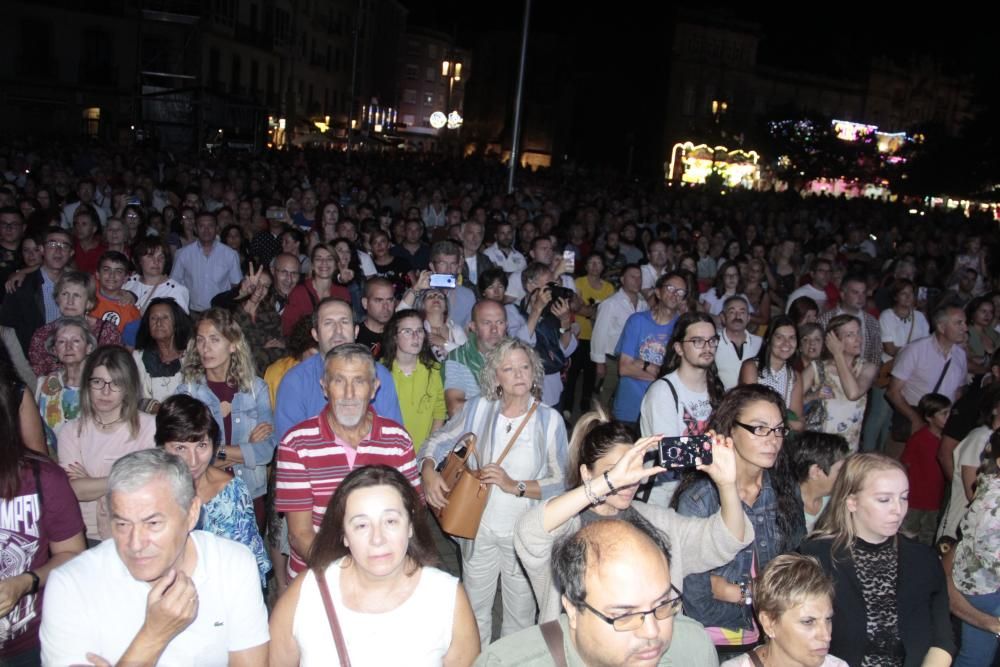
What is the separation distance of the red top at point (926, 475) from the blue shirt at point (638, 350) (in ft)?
5.89

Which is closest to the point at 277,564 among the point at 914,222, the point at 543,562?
the point at 543,562

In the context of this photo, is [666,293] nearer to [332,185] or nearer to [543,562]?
[543,562]

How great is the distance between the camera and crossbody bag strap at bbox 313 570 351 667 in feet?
8.87

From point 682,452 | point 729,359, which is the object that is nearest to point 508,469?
point 682,452

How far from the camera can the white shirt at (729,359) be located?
6422 millimetres

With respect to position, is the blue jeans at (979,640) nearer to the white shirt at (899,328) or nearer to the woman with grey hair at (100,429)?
the woman with grey hair at (100,429)

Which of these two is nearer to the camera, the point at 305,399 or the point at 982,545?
the point at 982,545

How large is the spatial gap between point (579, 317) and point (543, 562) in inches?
220

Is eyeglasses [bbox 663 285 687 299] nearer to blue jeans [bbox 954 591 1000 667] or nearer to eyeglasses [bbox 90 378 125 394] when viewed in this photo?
blue jeans [bbox 954 591 1000 667]

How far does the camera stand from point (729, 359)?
255 inches

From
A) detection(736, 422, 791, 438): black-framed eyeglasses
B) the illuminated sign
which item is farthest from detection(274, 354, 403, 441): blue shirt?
the illuminated sign

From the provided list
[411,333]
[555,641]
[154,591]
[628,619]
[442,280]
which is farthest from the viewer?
[442,280]

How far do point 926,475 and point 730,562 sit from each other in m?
2.73

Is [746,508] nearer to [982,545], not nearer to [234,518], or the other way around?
[982,545]
